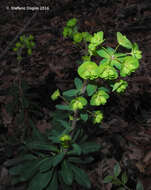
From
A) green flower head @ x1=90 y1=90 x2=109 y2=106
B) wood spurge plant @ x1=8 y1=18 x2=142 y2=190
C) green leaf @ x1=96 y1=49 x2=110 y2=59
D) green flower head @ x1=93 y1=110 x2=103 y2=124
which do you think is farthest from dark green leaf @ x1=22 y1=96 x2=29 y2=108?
green leaf @ x1=96 y1=49 x2=110 y2=59

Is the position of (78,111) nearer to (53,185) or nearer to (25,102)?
(53,185)

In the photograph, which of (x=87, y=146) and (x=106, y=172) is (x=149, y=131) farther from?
(x=87, y=146)

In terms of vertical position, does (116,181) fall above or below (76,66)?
below

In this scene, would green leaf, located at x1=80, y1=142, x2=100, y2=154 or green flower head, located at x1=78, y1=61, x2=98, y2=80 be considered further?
green leaf, located at x1=80, y1=142, x2=100, y2=154

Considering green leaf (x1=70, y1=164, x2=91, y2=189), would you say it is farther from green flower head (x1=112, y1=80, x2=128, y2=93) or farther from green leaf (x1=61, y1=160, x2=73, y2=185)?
green flower head (x1=112, y1=80, x2=128, y2=93)

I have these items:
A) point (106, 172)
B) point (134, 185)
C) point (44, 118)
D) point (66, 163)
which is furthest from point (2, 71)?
point (134, 185)

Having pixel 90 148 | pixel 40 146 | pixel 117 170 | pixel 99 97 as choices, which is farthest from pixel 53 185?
pixel 99 97
